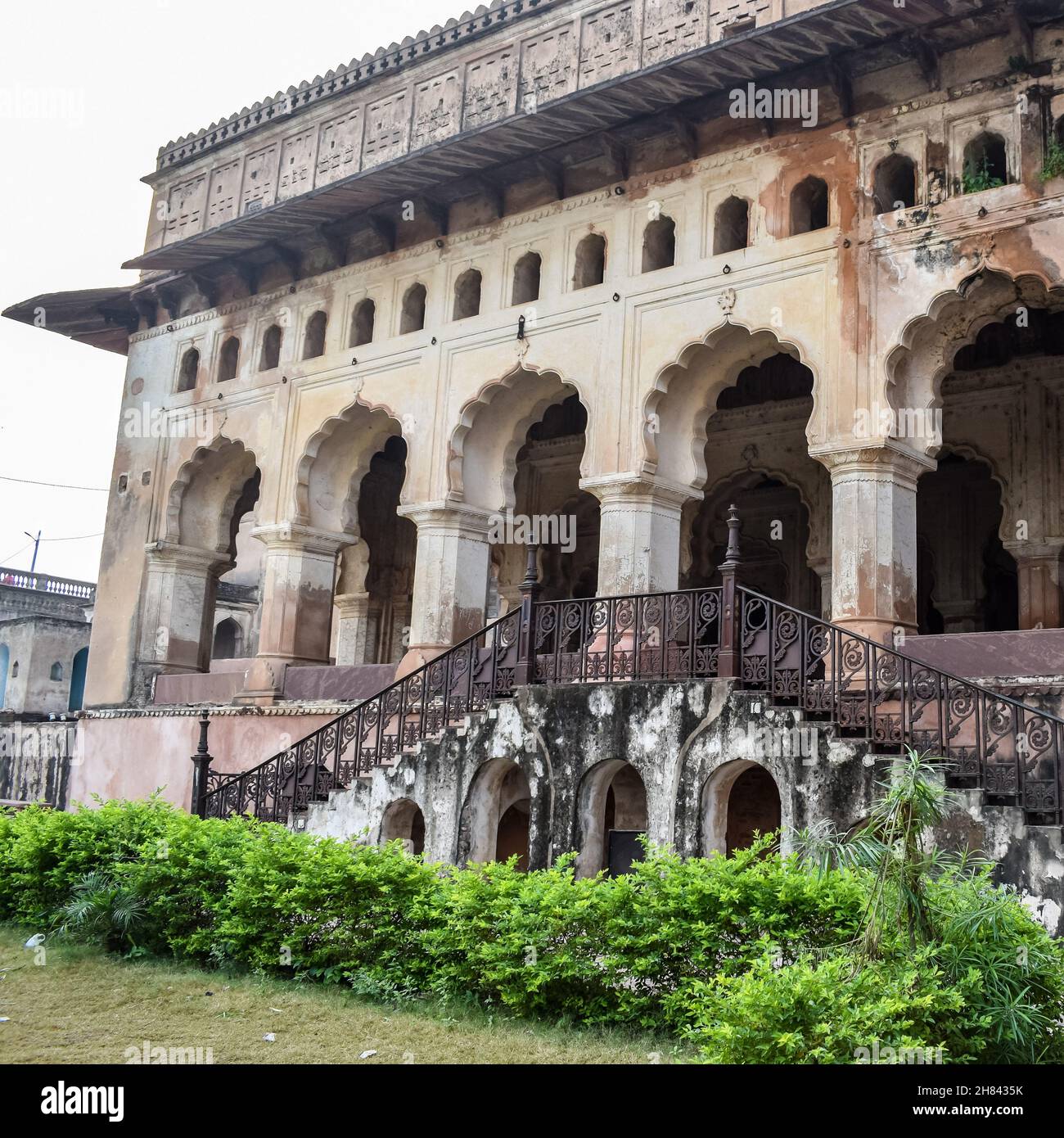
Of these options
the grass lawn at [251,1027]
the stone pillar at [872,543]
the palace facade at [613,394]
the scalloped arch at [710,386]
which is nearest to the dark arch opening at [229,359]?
the palace facade at [613,394]

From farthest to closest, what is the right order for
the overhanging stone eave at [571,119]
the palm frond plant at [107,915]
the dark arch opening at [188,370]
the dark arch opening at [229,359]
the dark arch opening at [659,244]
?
the dark arch opening at [188,370]
the dark arch opening at [229,359]
the dark arch opening at [659,244]
the overhanging stone eave at [571,119]
the palm frond plant at [107,915]

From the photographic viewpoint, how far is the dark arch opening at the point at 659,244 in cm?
1438

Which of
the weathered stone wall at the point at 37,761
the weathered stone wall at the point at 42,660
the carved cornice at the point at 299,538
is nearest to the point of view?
the carved cornice at the point at 299,538

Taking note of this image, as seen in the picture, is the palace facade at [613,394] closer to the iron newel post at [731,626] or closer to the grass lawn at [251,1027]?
the iron newel post at [731,626]

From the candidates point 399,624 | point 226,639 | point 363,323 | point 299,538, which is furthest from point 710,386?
point 226,639

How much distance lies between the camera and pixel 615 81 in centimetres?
1309

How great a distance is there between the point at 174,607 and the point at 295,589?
2.72 metres

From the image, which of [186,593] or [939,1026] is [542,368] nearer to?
[186,593]

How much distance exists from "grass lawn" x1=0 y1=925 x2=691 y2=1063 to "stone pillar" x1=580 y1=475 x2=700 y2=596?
250 inches

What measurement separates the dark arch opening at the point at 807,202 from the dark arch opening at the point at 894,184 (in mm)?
606

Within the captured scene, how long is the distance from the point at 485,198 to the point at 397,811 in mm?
7645

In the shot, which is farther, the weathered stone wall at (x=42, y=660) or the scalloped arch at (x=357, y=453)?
the weathered stone wall at (x=42, y=660)

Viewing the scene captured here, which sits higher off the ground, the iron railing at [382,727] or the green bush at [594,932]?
the iron railing at [382,727]

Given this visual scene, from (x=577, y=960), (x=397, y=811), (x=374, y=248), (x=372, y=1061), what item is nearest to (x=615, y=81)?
(x=374, y=248)
